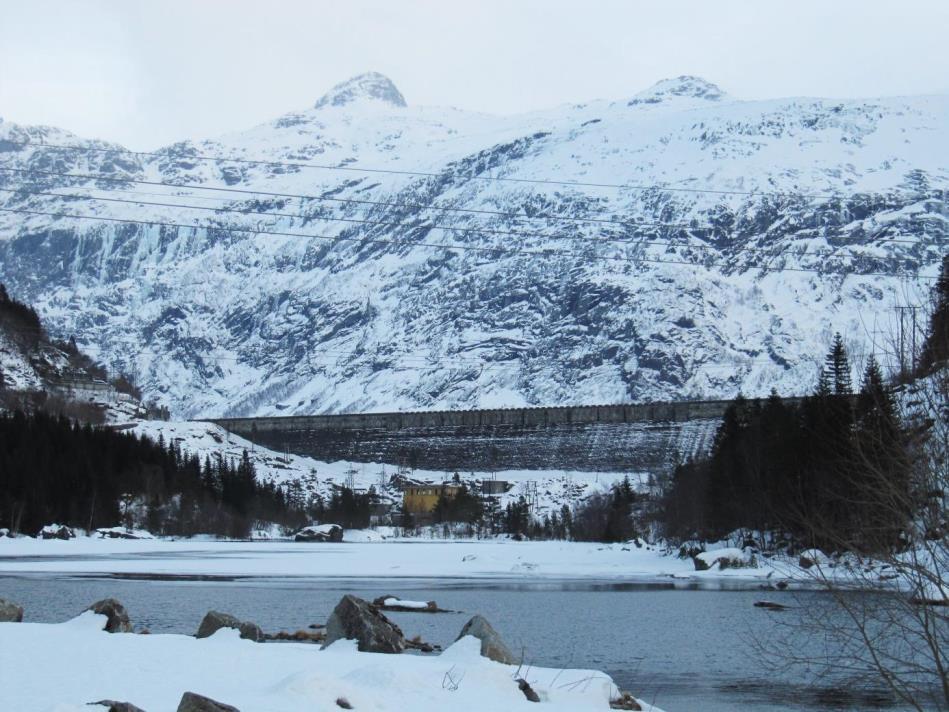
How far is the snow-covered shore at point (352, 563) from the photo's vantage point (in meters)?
67.9

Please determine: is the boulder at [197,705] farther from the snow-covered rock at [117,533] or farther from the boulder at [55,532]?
the snow-covered rock at [117,533]

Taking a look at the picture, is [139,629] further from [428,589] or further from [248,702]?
[428,589]

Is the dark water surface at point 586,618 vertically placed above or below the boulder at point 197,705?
below

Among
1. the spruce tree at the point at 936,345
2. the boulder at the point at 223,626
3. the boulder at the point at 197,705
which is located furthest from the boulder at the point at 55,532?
the spruce tree at the point at 936,345

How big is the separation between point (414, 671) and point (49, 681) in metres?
5.67

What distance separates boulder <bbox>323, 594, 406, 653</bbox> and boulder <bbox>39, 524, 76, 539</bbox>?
90.9 m

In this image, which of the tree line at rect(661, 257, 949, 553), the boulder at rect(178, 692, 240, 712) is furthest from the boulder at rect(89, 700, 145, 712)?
the tree line at rect(661, 257, 949, 553)

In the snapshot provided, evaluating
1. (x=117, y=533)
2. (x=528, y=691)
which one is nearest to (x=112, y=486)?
(x=117, y=533)

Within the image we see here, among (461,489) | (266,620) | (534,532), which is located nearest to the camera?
(266,620)

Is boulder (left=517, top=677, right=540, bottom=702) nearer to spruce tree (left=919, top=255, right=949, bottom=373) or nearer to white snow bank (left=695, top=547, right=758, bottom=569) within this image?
spruce tree (left=919, top=255, right=949, bottom=373)

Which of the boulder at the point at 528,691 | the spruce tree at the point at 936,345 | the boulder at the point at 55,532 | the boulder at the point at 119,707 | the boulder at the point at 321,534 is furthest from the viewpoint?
the boulder at the point at 321,534

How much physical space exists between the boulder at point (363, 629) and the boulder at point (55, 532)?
90924 millimetres

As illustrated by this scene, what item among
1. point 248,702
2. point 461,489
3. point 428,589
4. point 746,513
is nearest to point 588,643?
point 248,702

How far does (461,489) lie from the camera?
195875 mm
